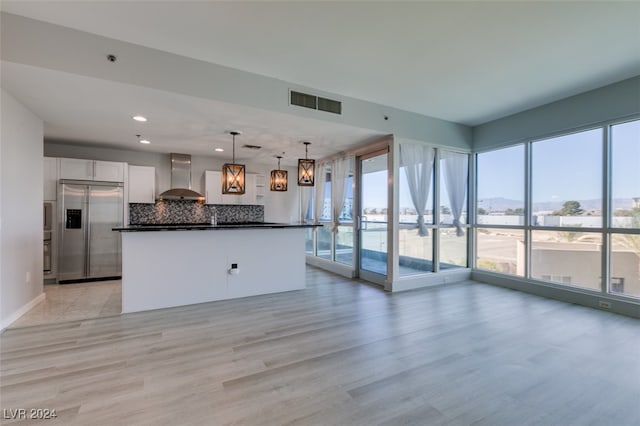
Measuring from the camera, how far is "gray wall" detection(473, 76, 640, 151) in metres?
3.71

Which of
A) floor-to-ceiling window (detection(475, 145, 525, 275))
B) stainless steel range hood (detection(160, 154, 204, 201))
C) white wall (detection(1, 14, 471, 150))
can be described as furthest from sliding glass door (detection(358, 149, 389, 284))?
stainless steel range hood (detection(160, 154, 204, 201))

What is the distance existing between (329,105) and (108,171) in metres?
4.77

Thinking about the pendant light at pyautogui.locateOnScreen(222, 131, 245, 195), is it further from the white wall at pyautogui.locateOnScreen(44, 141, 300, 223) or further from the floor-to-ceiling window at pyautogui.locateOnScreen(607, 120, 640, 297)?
the floor-to-ceiling window at pyautogui.locateOnScreen(607, 120, 640, 297)

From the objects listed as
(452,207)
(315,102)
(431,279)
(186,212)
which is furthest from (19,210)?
(452,207)

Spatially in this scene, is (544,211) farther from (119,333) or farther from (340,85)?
(119,333)

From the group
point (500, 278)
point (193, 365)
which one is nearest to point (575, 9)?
point (500, 278)

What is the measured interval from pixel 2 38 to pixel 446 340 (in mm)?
5199

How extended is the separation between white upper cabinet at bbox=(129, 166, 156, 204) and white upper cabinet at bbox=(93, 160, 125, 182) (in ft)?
0.64

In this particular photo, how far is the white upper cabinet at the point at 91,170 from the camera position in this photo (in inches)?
207

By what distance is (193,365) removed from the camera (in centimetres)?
242

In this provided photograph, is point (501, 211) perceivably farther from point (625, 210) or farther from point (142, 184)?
point (142, 184)

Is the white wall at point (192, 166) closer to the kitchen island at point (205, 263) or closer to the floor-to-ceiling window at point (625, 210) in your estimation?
the kitchen island at point (205, 263)

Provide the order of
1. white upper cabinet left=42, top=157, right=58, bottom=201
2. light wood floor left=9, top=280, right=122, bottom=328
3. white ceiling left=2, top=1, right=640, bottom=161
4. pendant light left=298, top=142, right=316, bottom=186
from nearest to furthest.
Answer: white ceiling left=2, top=1, right=640, bottom=161 → light wood floor left=9, top=280, right=122, bottom=328 → pendant light left=298, top=142, right=316, bottom=186 → white upper cabinet left=42, top=157, right=58, bottom=201

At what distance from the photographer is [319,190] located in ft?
22.8
